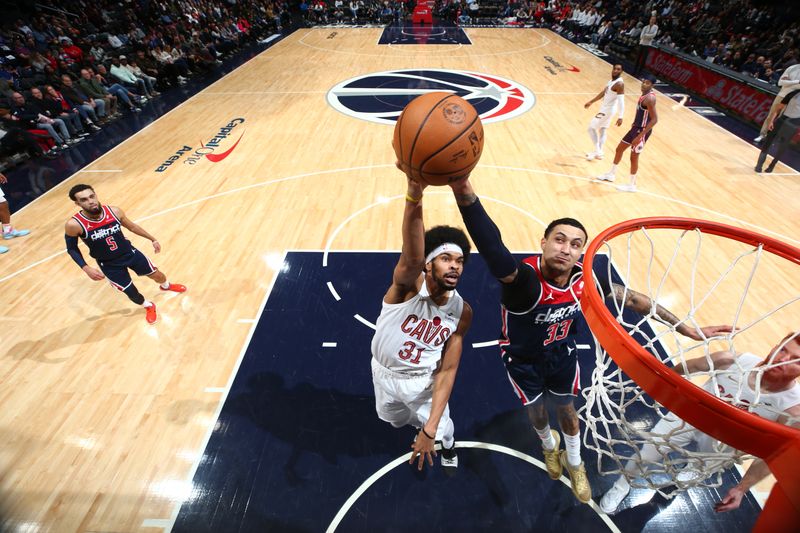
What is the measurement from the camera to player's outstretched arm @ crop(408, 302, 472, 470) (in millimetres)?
2367

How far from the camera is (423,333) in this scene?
2.40m

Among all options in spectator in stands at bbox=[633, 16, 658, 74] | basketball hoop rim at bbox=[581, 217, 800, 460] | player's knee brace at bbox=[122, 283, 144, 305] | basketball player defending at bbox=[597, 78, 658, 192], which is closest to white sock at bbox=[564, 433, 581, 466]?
basketball hoop rim at bbox=[581, 217, 800, 460]

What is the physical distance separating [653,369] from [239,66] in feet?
54.7

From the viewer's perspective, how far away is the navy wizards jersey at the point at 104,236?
3875mm

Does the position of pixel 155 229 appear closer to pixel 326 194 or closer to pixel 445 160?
pixel 326 194

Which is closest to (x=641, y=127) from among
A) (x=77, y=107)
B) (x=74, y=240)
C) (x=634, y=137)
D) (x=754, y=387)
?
(x=634, y=137)

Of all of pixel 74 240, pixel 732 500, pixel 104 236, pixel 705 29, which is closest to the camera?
pixel 732 500

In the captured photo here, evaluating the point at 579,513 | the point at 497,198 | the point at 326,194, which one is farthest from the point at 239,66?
the point at 579,513

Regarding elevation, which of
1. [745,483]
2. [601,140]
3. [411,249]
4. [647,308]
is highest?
[411,249]

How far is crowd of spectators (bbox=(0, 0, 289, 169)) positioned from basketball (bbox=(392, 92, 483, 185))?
9693 mm

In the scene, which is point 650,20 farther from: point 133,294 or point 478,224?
point 133,294

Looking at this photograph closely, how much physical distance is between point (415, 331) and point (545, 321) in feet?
2.62

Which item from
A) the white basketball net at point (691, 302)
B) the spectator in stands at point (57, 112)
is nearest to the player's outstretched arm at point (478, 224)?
the white basketball net at point (691, 302)

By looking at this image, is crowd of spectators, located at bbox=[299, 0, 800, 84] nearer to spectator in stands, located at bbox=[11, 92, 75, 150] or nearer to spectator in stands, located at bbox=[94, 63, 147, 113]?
spectator in stands, located at bbox=[94, 63, 147, 113]
